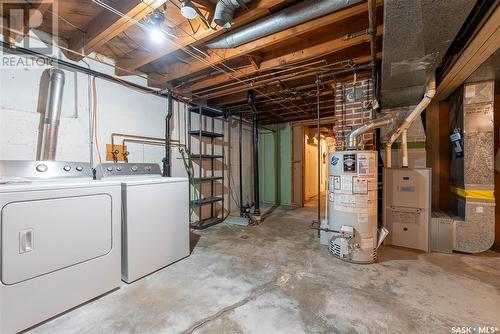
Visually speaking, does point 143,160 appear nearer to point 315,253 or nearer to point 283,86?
point 283,86

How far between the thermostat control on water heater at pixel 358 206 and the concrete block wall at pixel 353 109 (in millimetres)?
559

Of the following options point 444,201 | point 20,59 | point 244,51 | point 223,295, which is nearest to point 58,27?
point 20,59

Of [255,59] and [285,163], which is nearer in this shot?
[255,59]

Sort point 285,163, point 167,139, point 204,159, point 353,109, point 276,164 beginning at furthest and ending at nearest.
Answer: point 276,164 → point 285,163 → point 204,159 → point 167,139 → point 353,109

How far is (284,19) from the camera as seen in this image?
183cm

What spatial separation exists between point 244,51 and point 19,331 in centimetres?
303

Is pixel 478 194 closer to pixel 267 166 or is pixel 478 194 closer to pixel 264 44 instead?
pixel 264 44

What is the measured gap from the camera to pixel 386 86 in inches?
98.3

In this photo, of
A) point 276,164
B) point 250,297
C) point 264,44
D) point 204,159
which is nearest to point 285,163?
point 276,164

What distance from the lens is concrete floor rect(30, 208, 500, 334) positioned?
4.92 feet

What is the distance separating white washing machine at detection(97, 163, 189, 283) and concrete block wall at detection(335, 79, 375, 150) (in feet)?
7.51

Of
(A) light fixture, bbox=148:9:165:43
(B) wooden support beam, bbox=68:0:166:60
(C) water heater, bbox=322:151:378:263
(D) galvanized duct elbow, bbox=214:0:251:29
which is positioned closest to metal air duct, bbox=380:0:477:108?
(C) water heater, bbox=322:151:378:263

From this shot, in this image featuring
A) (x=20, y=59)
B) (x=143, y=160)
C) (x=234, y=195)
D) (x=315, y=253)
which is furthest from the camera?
(x=234, y=195)

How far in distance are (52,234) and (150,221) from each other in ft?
2.51
